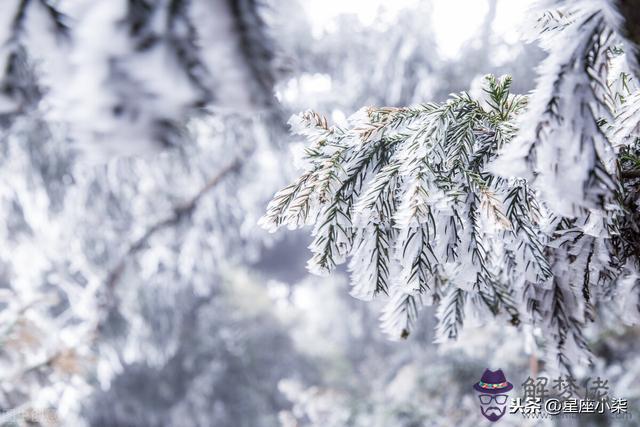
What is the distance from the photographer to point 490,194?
717 millimetres

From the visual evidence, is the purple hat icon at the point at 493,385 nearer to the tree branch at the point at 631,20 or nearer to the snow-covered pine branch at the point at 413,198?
the snow-covered pine branch at the point at 413,198

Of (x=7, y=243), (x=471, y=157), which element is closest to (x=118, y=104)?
(x=471, y=157)

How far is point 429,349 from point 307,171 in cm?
367

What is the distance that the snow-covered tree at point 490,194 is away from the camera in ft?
1.92

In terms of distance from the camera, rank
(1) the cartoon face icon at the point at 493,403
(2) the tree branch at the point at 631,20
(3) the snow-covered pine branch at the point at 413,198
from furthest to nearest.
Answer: (1) the cartoon face icon at the point at 493,403, (3) the snow-covered pine branch at the point at 413,198, (2) the tree branch at the point at 631,20

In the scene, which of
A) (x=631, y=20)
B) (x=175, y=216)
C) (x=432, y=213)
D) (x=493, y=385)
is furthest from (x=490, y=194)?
(x=175, y=216)

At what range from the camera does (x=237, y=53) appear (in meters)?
0.40

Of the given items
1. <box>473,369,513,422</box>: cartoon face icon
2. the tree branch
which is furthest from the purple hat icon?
the tree branch

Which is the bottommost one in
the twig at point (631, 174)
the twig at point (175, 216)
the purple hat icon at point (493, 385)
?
the purple hat icon at point (493, 385)

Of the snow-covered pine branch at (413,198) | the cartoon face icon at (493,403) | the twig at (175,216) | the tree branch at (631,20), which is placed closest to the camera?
the tree branch at (631,20)

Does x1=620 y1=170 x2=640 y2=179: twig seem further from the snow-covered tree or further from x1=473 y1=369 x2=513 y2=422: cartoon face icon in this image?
x1=473 y1=369 x2=513 y2=422: cartoon face icon

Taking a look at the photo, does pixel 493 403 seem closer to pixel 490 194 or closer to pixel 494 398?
pixel 494 398

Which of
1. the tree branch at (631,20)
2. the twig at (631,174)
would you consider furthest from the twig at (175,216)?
the tree branch at (631,20)

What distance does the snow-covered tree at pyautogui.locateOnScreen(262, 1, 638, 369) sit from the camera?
23.0 inches
